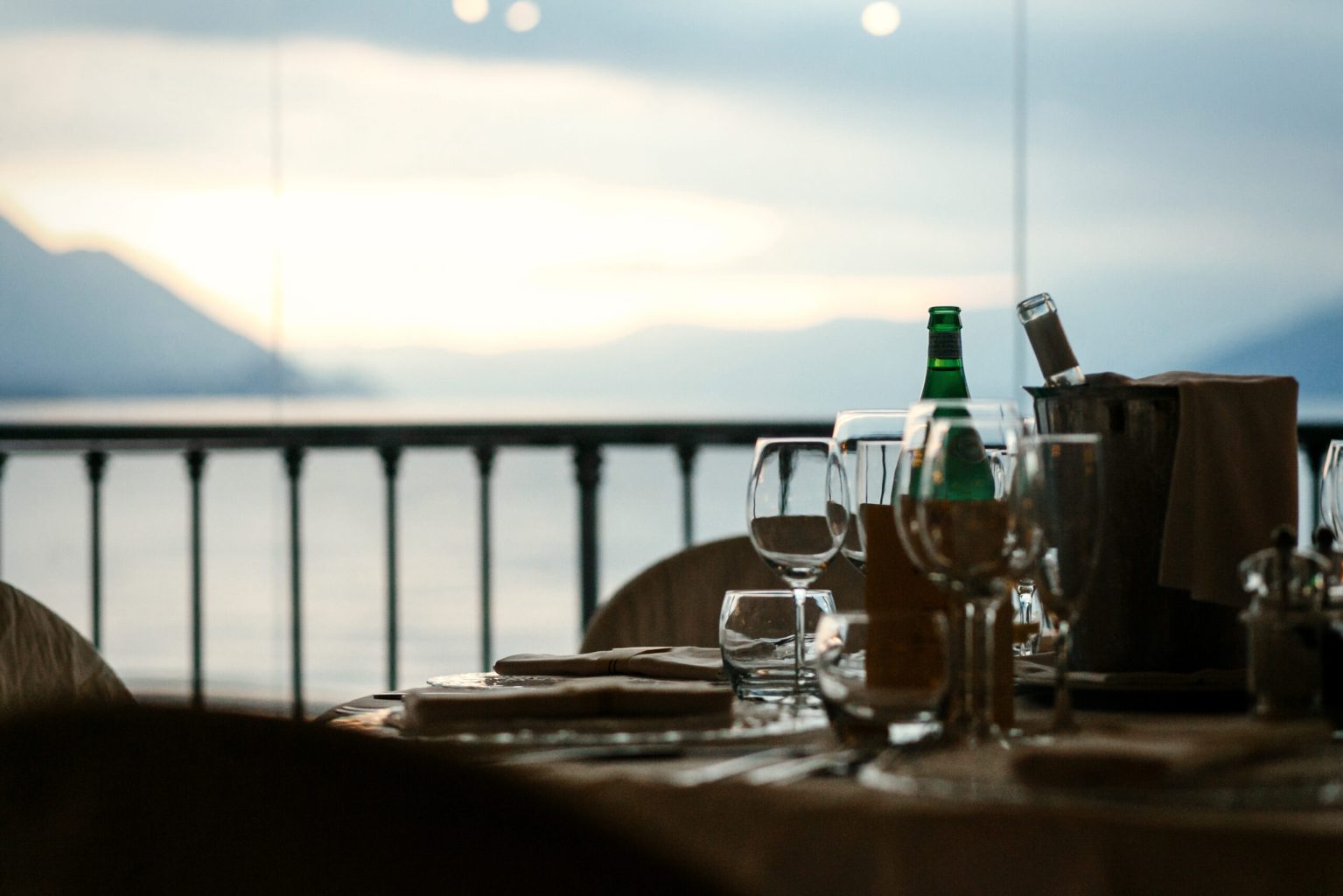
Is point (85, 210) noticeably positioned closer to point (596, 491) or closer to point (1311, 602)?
point (596, 491)

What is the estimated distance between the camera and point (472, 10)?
5113 mm

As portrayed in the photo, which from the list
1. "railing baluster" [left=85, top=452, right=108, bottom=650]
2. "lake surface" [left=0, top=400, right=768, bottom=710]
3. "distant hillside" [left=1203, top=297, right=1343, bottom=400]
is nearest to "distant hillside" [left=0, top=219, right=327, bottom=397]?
"lake surface" [left=0, top=400, right=768, bottom=710]

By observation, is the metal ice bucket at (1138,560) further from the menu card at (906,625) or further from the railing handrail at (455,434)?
the railing handrail at (455,434)

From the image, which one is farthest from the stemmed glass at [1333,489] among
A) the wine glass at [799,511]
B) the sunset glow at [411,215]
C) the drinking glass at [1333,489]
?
the sunset glow at [411,215]

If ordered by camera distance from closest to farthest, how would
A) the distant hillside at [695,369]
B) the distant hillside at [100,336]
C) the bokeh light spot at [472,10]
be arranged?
the distant hillside at [695,369], the bokeh light spot at [472,10], the distant hillside at [100,336]

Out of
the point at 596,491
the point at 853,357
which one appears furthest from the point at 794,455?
the point at 853,357

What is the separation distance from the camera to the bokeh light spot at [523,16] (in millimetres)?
5141

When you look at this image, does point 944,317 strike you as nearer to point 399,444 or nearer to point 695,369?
point 399,444

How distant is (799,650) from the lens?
42.4 inches

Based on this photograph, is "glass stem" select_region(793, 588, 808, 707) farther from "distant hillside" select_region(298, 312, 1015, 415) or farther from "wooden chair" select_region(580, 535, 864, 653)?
"distant hillside" select_region(298, 312, 1015, 415)

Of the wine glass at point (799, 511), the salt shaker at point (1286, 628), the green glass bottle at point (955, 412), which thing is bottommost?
the salt shaker at point (1286, 628)

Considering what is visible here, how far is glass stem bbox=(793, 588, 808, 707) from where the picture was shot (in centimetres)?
107

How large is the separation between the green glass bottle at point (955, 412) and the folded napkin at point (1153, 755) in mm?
153

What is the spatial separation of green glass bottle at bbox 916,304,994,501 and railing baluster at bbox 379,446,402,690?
2073 millimetres
